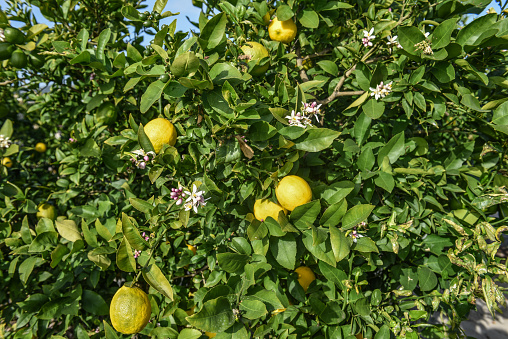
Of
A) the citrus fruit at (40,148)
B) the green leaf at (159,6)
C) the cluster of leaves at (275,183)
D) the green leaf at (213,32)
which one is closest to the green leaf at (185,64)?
Result: the cluster of leaves at (275,183)

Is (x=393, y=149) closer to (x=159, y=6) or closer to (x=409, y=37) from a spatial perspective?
(x=409, y=37)

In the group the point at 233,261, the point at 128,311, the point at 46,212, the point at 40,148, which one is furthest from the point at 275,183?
the point at 40,148

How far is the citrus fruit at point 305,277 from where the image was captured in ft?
4.39

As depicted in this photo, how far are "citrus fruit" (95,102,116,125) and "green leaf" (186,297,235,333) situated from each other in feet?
3.72

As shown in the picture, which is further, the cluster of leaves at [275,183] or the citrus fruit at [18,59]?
the citrus fruit at [18,59]

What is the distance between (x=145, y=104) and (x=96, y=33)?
1.29m

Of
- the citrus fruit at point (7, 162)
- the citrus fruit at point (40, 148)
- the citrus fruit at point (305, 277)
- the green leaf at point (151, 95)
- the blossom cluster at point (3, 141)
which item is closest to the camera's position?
the green leaf at point (151, 95)

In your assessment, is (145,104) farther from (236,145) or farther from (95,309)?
(95,309)

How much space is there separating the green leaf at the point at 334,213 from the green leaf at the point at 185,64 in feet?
2.15

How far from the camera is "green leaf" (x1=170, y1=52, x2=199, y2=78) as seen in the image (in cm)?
90

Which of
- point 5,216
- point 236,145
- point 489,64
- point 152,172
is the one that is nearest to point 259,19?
point 236,145

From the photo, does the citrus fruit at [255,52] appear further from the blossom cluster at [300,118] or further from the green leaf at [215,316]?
the green leaf at [215,316]

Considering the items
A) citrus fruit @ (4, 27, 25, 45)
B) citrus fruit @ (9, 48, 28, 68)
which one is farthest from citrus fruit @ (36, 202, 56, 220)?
citrus fruit @ (4, 27, 25, 45)

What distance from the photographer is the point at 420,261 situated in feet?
4.67
